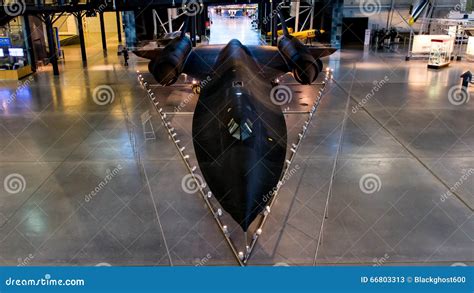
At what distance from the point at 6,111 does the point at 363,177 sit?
525 inches

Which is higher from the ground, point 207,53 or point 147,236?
point 207,53

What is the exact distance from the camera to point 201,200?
8477 millimetres

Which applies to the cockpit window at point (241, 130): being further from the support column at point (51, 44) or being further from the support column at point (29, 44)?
the support column at point (29, 44)

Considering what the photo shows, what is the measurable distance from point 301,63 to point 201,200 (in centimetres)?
825

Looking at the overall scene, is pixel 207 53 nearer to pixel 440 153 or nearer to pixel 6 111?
pixel 6 111

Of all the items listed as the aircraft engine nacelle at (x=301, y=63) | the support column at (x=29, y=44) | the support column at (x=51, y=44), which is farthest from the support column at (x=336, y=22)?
the support column at (x=29, y=44)

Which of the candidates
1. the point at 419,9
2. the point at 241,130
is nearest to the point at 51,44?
the point at 241,130

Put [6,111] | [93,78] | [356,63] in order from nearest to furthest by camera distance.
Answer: [6,111]
[93,78]
[356,63]

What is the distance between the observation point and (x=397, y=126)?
A: 43.4 feet

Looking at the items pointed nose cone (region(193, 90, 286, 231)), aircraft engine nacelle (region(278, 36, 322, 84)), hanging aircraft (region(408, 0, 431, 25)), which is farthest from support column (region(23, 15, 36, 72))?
hanging aircraft (region(408, 0, 431, 25))

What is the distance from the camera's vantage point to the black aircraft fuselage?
235 inches

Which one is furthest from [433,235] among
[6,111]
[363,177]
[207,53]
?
[6,111]

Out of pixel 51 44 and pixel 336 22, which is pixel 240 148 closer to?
pixel 51 44

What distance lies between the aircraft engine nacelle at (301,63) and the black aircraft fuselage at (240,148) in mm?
4885
